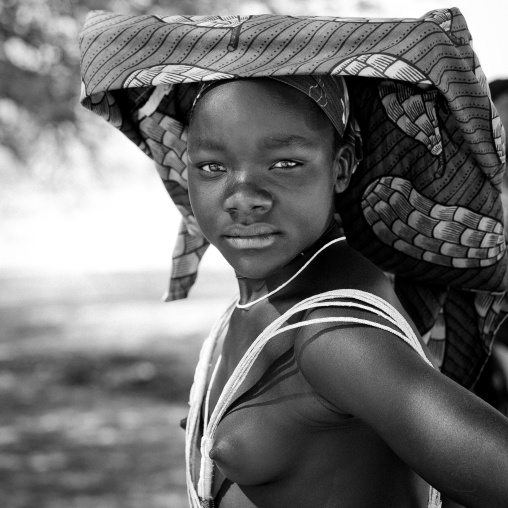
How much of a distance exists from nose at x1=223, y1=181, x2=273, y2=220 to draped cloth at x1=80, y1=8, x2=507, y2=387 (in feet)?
0.60

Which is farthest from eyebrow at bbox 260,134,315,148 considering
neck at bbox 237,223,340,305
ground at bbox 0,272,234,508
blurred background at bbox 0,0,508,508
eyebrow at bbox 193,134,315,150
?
ground at bbox 0,272,234,508

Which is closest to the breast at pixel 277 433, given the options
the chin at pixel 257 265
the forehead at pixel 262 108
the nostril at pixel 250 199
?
the chin at pixel 257 265

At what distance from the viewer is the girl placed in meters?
1.20

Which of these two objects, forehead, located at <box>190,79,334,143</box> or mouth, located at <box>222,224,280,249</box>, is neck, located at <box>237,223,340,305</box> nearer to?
mouth, located at <box>222,224,280,249</box>

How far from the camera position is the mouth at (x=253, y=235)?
4.63ft

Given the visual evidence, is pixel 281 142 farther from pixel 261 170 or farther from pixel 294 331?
pixel 294 331

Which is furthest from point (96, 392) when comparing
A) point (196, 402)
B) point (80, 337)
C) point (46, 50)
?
point (196, 402)

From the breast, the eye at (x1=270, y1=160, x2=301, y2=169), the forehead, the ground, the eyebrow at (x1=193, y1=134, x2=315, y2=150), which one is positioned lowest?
the ground

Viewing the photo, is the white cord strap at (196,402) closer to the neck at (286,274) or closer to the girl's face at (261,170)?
the neck at (286,274)

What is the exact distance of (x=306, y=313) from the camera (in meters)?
1.38

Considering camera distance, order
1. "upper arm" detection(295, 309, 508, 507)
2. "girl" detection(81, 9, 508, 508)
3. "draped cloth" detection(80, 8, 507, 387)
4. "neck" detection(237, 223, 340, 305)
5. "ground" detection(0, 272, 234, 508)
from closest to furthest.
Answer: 1. "upper arm" detection(295, 309, 508, 507)
2. "girl" detection(81, 9, 508, 508)
3. "draped cloth" detection(80, 8, 507, 387)
4. "neck" detection(237, 223, 340, 305)
5. "ground" detection(0, 272, 234, 508)

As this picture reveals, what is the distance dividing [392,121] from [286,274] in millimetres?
352

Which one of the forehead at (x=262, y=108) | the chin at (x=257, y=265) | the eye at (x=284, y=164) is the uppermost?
the forehead at (x=262, y=108)

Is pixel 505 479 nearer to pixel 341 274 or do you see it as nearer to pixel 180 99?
pixel 341 274
